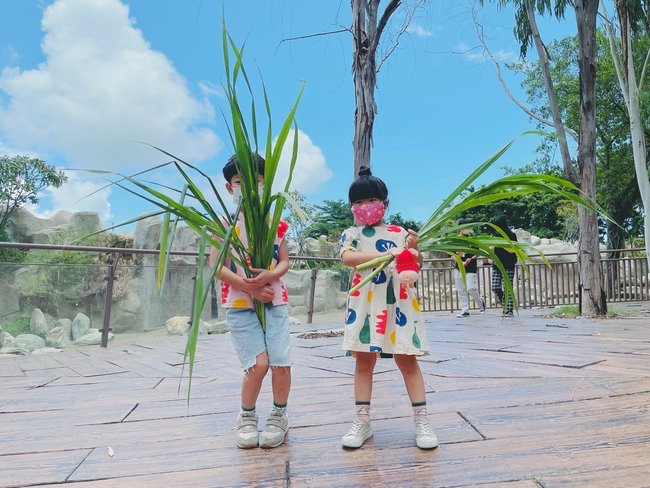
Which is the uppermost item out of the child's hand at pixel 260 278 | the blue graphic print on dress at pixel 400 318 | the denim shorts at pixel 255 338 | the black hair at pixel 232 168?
the black hair at pixel 232 168

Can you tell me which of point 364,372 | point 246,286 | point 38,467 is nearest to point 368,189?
point 246,286

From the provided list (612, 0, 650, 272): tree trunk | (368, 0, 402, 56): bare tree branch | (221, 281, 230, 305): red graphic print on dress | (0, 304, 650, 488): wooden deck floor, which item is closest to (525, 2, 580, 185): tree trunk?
(612, 0, 650, 272): tree trunk

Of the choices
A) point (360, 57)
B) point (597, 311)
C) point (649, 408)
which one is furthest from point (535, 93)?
point (649, 408)

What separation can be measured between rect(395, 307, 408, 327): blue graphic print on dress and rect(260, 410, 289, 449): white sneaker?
1.81 ft

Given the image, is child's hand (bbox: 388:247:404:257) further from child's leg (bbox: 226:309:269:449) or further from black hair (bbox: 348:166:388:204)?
child's leg (bbox: 226:309:269:449)

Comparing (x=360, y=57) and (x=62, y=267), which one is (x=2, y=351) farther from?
(x=360, y=57)

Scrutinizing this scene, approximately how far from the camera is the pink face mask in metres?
1.88

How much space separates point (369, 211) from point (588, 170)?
6.51 meters

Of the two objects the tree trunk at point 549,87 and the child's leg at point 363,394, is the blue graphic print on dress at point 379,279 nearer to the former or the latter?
the child's leg at point 363,394

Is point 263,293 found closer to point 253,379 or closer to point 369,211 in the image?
point 253,379

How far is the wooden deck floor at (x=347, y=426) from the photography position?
4.83 ft

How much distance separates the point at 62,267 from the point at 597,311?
7.06 metres

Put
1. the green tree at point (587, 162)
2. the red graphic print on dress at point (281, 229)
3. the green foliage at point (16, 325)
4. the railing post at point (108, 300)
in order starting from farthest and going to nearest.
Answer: the green tree at point (587, 162) < the railing post at point (108, 300) < the green foliage at point (16, 325) < the red graphic print on dress at point (281, 229)

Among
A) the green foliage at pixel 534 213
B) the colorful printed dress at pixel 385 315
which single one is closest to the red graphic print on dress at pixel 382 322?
the colorful printed dress at pixel 385 315
